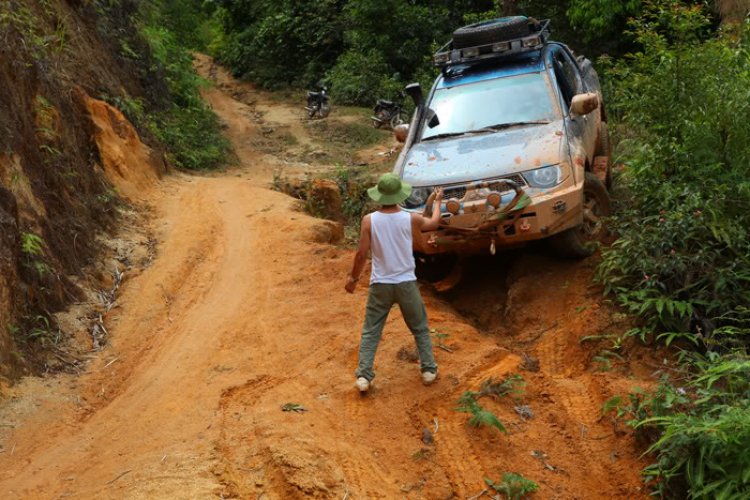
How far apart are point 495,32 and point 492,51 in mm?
210

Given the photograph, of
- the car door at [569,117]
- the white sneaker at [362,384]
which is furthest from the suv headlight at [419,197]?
the white sneaker at [362,384]

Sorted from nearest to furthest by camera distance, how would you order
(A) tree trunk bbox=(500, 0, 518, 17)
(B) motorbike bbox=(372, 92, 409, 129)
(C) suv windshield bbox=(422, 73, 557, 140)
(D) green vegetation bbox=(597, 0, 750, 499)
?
(D) green vegetation bbox=(597, 0, 750, 499) < (C) suv windshield bbox=(422, 73, 557, 140) < (A) tree trunk bbox=(500, 0, 518, 17) < (B) motorbike bbox=(372, 92, 409, 129)

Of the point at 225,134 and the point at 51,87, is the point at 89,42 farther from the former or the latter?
the point at 225,134

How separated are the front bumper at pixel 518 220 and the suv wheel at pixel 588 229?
0.97 feet

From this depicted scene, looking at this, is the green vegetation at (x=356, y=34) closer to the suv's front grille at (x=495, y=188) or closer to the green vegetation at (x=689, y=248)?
the green vegetation at (x=689, y=248)

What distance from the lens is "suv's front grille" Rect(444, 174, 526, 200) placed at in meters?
6.57

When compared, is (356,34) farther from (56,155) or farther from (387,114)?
(56,155)

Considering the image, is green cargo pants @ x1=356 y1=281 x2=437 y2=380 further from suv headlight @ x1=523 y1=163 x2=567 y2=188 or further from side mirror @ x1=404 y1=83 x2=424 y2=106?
side mirror @ x1=404 y1=83 x2=424 y2=106

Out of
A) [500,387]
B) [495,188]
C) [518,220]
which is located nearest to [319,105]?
[495,188]

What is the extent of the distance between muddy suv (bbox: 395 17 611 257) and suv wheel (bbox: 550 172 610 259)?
1 centimetres

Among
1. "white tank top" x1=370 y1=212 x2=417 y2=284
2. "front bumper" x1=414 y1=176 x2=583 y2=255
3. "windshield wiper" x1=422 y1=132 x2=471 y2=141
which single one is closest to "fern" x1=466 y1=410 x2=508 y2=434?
"white tank top" x1=370 y1=212 x2=417 y2=284

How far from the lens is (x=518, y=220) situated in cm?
642

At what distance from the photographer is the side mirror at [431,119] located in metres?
7.90

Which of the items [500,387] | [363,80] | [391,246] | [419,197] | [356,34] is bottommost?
[363,80]
